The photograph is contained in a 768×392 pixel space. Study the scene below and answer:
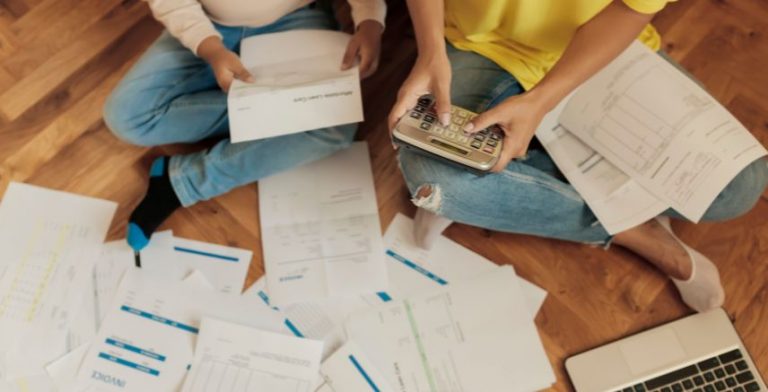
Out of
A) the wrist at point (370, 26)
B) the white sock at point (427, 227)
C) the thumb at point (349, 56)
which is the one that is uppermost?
the wrist at point (370, 26)

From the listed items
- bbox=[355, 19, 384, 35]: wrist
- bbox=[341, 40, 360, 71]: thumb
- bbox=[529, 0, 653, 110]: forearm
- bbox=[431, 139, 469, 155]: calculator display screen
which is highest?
bbox=[529, 0, 653, 110]: forearm

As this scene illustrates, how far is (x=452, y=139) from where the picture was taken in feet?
2.53

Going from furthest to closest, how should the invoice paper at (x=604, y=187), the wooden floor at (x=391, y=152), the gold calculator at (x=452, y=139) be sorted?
the wooden floor at (x=391, y=152) < the invoice paper at (x=604, y=187) < the gold calculator at (x=452, y=139)

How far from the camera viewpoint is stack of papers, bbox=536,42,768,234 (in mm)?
846

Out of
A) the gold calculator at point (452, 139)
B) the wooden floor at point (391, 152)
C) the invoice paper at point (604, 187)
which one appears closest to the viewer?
the gold calculator at point (452, 139)

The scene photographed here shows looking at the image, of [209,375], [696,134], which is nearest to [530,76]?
[696,134]

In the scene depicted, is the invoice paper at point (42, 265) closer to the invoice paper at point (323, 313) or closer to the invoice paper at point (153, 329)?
the invoice paper at point (153, 329)

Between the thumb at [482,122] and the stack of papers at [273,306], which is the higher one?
the thumb at [482,122]

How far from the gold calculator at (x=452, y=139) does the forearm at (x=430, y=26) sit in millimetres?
97

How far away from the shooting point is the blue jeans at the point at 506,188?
0.84 meters

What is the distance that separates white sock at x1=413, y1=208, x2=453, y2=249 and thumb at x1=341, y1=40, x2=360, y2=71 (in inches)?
10.0

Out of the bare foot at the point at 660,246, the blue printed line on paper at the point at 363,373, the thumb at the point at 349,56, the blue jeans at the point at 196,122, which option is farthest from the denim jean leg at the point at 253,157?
the bare foot at the point at 660,246

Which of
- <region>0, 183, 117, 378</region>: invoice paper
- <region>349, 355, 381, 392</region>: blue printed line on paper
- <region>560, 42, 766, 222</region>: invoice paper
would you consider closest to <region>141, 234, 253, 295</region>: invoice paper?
<region>0, 183, 117, 378</region>: invoice paper

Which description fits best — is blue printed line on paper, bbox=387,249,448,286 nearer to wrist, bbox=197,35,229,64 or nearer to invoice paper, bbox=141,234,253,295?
invoice paper, bbox=141,234,253,295
